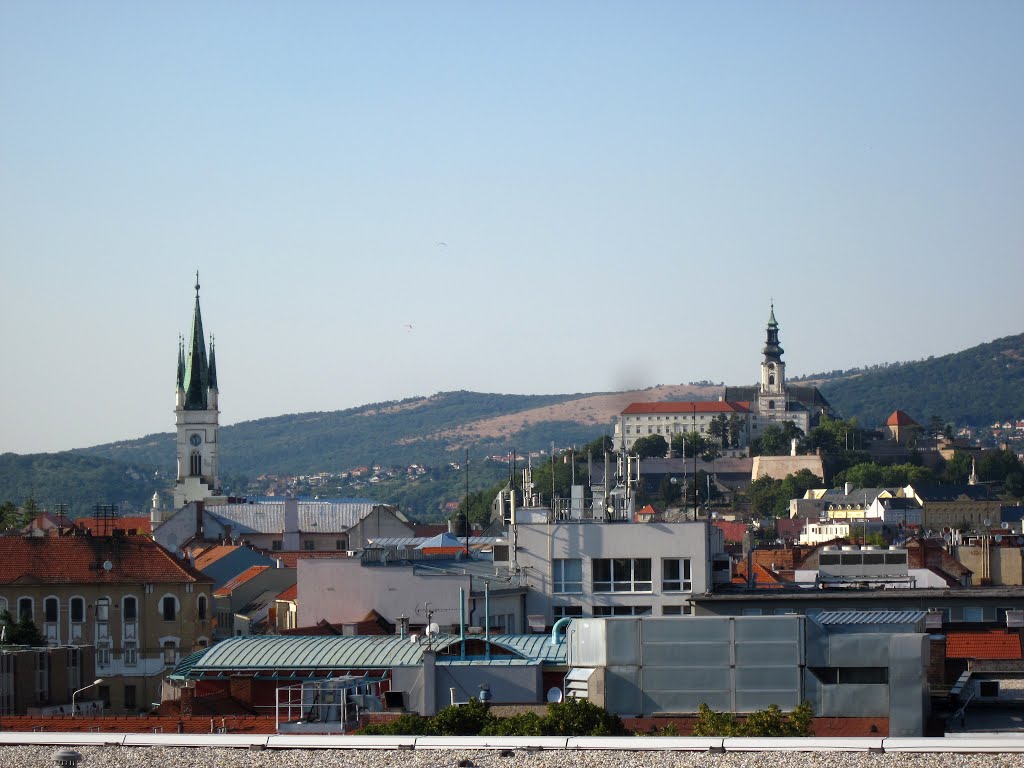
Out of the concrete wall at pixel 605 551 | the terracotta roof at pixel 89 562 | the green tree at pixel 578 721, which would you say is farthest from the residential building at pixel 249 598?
the green tree at pixel 578 721

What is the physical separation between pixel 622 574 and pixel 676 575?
1287mm

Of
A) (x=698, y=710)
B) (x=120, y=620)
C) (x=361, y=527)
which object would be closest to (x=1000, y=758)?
(x=698, y=710)

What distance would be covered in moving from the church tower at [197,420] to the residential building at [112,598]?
4359 inches

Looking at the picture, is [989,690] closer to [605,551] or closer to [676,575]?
[676,575]

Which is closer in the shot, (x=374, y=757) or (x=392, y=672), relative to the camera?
(x=374, y=757)

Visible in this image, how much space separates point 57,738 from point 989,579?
159ft

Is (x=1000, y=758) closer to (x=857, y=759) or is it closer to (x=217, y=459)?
(x=857, y=759)

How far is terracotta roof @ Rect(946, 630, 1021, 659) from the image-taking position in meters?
38.3

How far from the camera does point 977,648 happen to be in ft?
128

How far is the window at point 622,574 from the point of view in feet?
159

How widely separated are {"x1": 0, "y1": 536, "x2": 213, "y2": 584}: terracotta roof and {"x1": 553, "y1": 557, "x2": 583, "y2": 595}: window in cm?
1807

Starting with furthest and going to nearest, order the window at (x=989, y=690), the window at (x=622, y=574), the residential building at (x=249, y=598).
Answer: the residential building at (x=249, y=598) → the window at (x=622, y=574) → the window at (x=989, y=690)

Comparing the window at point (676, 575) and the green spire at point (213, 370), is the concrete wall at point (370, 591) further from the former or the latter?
the green spire at point (213, 370)

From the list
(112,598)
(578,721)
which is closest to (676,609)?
(112,598)
